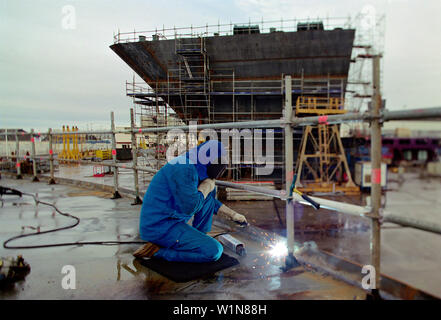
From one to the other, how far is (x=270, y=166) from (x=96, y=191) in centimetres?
1125

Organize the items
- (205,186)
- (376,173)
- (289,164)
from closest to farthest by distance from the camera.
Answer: (376,173)
(289,164)
(205,186)

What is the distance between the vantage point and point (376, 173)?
175cm

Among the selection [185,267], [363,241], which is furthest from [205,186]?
[363,241]

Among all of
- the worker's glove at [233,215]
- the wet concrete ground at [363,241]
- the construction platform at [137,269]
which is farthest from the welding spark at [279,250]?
the wet concrete ground at [363,241]

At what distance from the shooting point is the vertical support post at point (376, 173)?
171 centimetres

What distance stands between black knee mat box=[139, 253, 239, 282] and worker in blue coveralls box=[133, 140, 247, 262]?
0.15 ft

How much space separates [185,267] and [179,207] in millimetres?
562

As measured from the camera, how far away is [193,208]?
255cm

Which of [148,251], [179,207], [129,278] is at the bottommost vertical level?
[129,278]

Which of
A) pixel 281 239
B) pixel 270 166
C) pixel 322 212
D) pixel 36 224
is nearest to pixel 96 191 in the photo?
pixel 36 224

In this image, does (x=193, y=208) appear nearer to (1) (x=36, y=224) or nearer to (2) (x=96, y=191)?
(1) (x=36, y=224)

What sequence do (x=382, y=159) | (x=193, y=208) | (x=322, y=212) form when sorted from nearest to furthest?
(x=382, y=159)
(x=193, y=208)
(x=322, y=212)

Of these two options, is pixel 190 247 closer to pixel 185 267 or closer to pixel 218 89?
pixel 185 267

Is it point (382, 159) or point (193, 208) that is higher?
point (382, 159)
